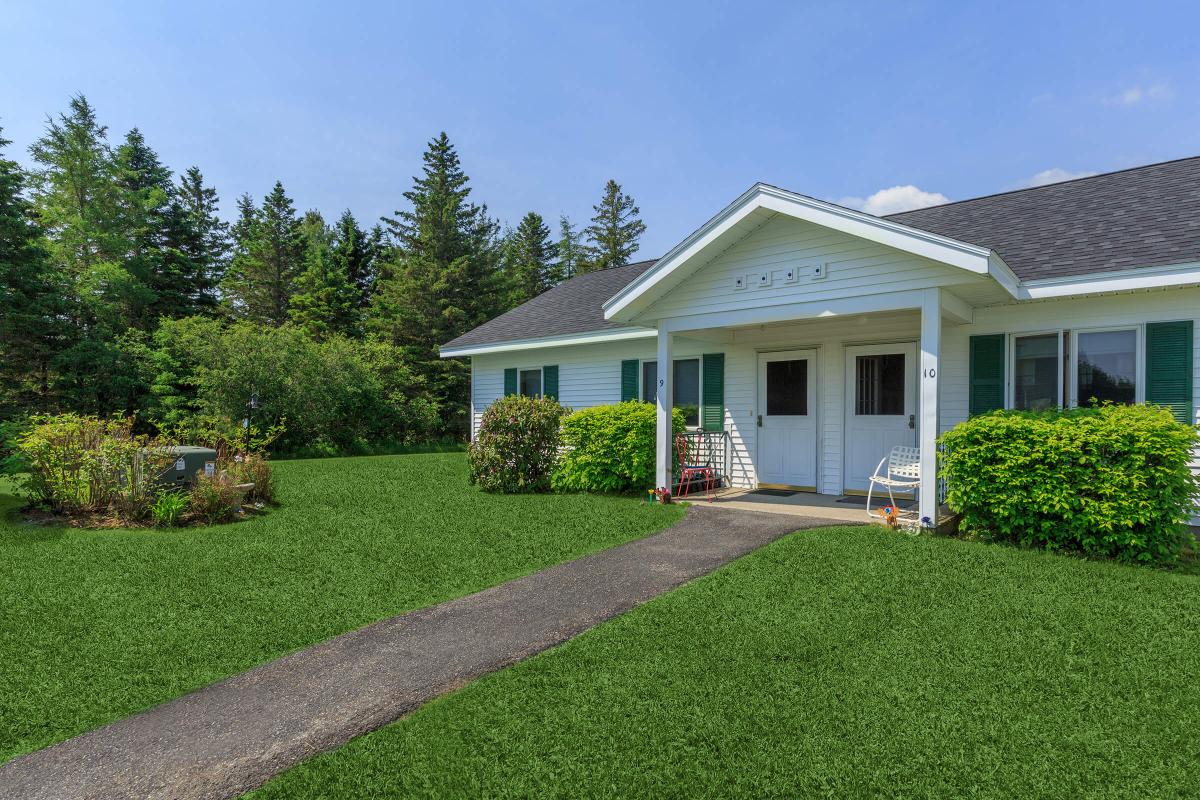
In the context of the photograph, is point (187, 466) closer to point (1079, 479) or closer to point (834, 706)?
point (834, 706)

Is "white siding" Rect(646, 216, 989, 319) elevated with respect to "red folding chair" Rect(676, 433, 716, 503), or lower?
elevated

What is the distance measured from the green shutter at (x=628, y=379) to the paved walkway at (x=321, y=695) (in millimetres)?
5943

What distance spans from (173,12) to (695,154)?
10996mm

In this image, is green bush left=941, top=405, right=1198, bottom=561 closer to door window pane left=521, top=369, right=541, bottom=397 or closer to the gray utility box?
door window pane left=521, top=369, right=541, bottom=397

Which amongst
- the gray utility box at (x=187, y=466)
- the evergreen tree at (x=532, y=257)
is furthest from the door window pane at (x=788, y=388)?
the evergreen tree at (x=532, y=257)

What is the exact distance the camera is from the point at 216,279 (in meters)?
28.5

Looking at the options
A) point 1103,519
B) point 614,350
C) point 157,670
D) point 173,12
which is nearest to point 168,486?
point 157,670

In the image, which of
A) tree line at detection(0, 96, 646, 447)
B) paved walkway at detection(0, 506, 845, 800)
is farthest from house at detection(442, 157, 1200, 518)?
tree line at detection(0, 96, 646, 447)

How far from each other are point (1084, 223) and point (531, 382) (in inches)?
386

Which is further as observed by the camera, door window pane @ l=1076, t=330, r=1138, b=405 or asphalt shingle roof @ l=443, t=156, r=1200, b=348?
door window pane @ l=1076, t=330, r=1138, b=405

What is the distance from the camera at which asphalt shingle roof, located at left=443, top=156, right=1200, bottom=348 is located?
653 cm

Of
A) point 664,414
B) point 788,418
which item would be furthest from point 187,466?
point 788,418

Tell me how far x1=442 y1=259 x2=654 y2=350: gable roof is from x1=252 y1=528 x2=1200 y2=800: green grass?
24.5 feet

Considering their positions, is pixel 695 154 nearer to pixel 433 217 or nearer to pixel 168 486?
pixel 168 486
